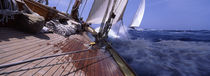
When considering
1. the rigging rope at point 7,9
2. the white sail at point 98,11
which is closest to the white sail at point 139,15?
the white sail at point 98,11

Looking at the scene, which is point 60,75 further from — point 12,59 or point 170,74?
point 170,74

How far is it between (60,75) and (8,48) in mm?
1605

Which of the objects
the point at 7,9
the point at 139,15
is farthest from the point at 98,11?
the point at 139,15

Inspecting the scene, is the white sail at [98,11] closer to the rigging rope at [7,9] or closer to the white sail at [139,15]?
the rigging rope at [7,9]

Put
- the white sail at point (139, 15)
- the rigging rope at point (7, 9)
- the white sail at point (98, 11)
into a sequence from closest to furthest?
the rigging rope at point (7, 9)
the white sail at point (98, 11)
the white sail at point (139, 15)

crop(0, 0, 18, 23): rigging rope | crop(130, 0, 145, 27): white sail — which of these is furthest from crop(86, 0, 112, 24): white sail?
crop(130, 0, 145, 27): white sail

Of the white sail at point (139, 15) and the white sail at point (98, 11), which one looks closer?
the white sail at point (98, 11)

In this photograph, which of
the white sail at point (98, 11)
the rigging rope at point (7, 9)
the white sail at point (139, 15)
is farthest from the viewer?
the white sail at point (139, 15)

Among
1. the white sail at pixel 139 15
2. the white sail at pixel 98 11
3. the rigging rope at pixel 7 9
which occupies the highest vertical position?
the white sail at pixel 139 15

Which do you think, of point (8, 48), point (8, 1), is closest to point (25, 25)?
point (8, 1)

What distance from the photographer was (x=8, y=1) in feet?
11.0

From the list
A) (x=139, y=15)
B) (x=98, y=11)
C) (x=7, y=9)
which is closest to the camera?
(x=7, y=9)

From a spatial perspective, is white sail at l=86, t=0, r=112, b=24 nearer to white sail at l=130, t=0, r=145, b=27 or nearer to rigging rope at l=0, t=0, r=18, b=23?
rigging rope at l=0, t=0, r=18, b=23

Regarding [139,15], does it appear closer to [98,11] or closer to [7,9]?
[98,11]
